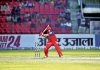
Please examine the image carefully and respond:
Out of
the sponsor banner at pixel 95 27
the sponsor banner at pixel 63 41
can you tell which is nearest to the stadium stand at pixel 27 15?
the sponsor banner at pixel 63 41

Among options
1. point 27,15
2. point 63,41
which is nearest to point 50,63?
point 63,41

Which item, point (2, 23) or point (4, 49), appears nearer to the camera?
point (4, 49)

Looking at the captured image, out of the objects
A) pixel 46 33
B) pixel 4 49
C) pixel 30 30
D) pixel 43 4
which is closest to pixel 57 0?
pixel 43 4

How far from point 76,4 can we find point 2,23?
8.57 metres

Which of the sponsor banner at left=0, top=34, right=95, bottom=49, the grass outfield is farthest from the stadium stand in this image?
the grass outfield

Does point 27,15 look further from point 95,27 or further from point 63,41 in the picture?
point 95,27

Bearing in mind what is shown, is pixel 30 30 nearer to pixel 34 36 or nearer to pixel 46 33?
pixel 34 36

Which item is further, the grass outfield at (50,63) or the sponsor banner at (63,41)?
the sponsor banner at (63,41)

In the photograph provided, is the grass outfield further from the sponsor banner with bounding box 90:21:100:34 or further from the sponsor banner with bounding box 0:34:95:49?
the sponsor banner with bounding box 90:21:100:34

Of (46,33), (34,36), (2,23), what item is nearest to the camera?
(46,33)

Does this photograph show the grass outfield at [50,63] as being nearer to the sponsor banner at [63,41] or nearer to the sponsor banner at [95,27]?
the sponsor banner at [63,41]

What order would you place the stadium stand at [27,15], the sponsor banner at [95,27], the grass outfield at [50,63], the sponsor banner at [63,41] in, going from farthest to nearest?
the stadium stand at [27,15] < the sponsor banner at [95,27] < the sponsor banner at [63,41] < the grass outfield at [50,63]

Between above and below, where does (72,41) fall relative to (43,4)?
below

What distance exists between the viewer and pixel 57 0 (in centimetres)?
4603
